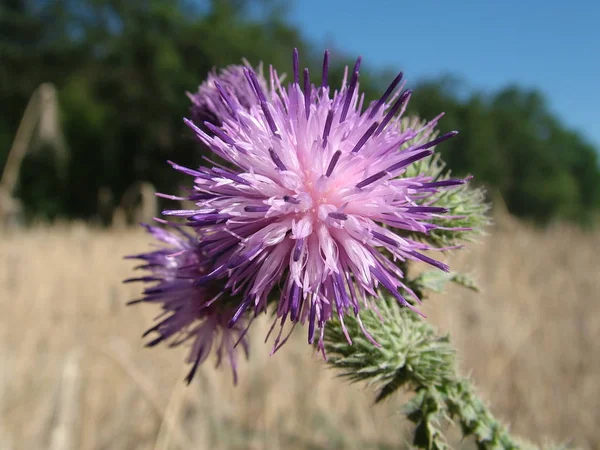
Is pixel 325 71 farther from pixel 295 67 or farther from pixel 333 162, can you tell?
pixel 333 162

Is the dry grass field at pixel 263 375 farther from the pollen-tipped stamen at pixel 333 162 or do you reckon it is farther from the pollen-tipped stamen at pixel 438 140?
the pollen-tipped stamen at pixel 333 162

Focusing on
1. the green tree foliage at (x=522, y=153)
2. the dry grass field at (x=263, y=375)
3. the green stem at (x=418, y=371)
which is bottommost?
the dry grass field at (x=263, y=375)

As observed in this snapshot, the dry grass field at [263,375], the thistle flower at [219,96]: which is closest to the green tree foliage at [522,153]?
the dry grass field at [263,375]

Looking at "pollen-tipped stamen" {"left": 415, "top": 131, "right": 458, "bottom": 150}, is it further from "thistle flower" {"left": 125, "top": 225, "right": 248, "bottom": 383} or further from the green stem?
"thistle flower" {"left": 125, "top": 225, "right": 248, "bottom": 383}

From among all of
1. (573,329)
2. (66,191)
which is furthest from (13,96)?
(573,329)

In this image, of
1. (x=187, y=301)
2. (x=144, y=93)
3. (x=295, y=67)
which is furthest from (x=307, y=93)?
(x=144, y=93)

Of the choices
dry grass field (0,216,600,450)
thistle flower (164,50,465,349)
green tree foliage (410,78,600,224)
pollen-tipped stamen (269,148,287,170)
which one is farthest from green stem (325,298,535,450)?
green tree foliage (410,78,600,224)
